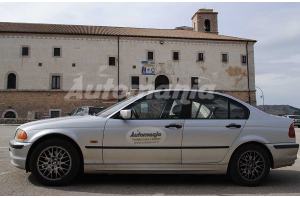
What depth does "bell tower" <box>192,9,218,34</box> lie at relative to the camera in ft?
187

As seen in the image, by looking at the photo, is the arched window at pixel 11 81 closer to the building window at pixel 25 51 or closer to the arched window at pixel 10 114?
the building window at pixel 25 51

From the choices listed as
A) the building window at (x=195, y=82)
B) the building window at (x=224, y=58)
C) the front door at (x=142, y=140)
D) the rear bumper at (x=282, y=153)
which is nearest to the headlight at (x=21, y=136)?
the front door at (x=142, y=140)

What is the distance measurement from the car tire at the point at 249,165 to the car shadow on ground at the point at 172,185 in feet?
0.50

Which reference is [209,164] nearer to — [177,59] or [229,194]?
[229,194]

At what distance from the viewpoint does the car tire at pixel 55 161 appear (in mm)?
6367

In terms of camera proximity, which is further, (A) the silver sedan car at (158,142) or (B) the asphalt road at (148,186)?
(A) the silver sedan car at (158,142)

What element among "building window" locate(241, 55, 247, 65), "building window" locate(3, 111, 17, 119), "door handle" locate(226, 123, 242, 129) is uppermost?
"building window" locate(241, 55, 247, 65)

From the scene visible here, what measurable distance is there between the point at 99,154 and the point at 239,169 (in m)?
2.53

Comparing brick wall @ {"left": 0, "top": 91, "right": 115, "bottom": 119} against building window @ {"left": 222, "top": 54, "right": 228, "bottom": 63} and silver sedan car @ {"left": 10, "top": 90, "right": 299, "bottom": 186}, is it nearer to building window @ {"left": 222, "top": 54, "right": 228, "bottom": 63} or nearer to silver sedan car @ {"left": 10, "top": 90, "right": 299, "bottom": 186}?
building window @ {"left": 222, "top": 54, "right": 228, "bottom": 63}

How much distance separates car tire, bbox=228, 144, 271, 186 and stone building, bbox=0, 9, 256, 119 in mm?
39131

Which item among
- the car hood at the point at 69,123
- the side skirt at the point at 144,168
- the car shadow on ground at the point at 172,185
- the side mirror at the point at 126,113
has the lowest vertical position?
the car shadow on ground at the point at 172,185

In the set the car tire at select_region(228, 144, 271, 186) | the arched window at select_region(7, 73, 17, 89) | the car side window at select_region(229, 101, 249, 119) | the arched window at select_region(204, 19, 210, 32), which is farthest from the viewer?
the arched window at select_region(204, 19, 210, 32)

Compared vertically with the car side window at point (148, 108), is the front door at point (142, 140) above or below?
below

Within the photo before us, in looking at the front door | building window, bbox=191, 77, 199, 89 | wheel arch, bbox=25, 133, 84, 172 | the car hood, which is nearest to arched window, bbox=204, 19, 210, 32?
building window, bbox=191, 77, 199, 89
